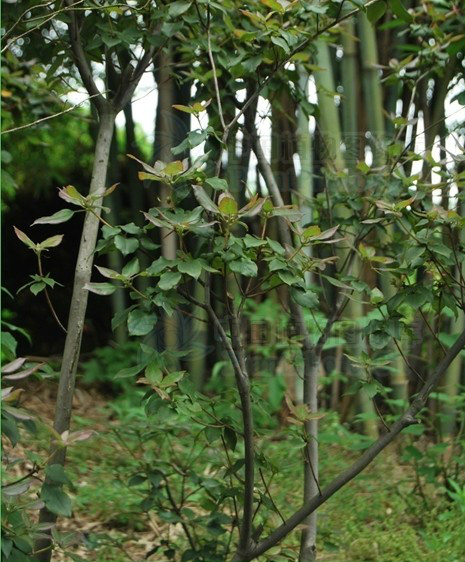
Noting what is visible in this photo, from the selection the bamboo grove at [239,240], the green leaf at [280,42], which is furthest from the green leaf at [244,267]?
the green leaf at [280,42]

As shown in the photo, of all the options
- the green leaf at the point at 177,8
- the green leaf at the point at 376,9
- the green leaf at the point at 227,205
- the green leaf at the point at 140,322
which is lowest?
the green leaf at the point at 140,322

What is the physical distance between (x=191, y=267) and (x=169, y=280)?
1.5 inches

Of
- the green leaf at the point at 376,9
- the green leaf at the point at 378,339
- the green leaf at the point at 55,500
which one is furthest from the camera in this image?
the green leaf at the point at 376,9

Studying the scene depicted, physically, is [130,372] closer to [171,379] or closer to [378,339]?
[171,379]

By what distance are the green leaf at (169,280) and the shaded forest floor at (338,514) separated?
0.55 m

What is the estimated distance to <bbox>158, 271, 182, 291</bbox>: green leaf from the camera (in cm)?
122

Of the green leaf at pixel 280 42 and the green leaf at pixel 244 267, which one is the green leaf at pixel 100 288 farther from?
the green leaf at pixel 280 42

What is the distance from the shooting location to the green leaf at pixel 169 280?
1.22 m

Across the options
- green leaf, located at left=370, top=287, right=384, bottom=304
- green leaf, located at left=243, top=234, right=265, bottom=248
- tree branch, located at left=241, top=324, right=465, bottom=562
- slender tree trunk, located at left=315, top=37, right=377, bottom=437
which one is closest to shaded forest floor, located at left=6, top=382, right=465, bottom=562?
tree branch, located at left=241, top=324, right=465, bottom=562

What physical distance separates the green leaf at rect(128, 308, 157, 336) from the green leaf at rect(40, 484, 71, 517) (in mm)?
259

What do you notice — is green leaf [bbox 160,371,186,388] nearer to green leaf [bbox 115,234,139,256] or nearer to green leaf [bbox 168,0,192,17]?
green leaf [bbox 115,234,139,256]

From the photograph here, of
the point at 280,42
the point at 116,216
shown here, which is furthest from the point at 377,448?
the point at 116,216

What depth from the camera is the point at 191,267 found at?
48.2 inches

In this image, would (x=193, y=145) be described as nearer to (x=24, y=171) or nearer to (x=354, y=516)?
(x=354, y=516)
